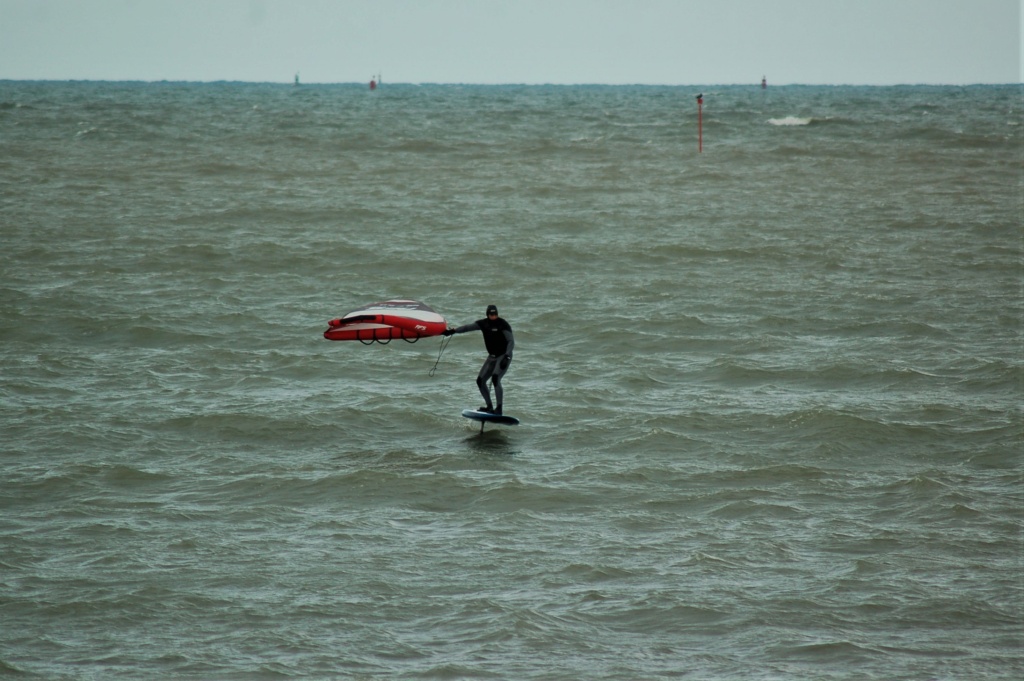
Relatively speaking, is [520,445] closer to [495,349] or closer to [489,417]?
[489,417]

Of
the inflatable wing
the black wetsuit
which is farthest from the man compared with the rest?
the inflatable wing

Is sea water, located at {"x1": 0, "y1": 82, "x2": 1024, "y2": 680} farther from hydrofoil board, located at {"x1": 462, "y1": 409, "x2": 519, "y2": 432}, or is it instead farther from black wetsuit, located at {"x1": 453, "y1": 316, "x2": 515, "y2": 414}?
black wetsuit, located at {"x1": 453, "y1": 316, "x2": 515, "y2": 414}

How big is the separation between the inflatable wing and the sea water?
1517mm

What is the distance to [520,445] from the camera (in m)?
18.4

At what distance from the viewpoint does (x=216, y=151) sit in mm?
61469

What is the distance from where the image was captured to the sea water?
12.1 m

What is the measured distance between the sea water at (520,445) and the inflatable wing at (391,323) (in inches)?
59.7

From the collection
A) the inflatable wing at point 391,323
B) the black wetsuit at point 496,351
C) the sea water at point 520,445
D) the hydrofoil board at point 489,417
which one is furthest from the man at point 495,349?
the sea water at point 520,445

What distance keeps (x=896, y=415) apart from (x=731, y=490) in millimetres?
4696

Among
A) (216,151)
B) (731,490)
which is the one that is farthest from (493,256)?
(216,151)

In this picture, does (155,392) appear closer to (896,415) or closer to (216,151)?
(896,415)

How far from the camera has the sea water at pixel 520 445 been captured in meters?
12.1

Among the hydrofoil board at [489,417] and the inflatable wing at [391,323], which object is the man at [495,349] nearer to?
the hydrofoil board at [489,417]

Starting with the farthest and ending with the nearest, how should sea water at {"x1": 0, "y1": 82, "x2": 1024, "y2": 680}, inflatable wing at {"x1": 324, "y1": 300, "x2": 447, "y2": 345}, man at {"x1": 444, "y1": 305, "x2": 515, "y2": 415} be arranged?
inflatable wing at {"x1": 324, "y1": 300, "x2": 447, "y2": 345}, man at {"x1": 444, "y1": 305, "x2": 515, "y2": 415}, sea water at {"x1": 0, "y1": 82, "x2": 1024, "y2": 680}
